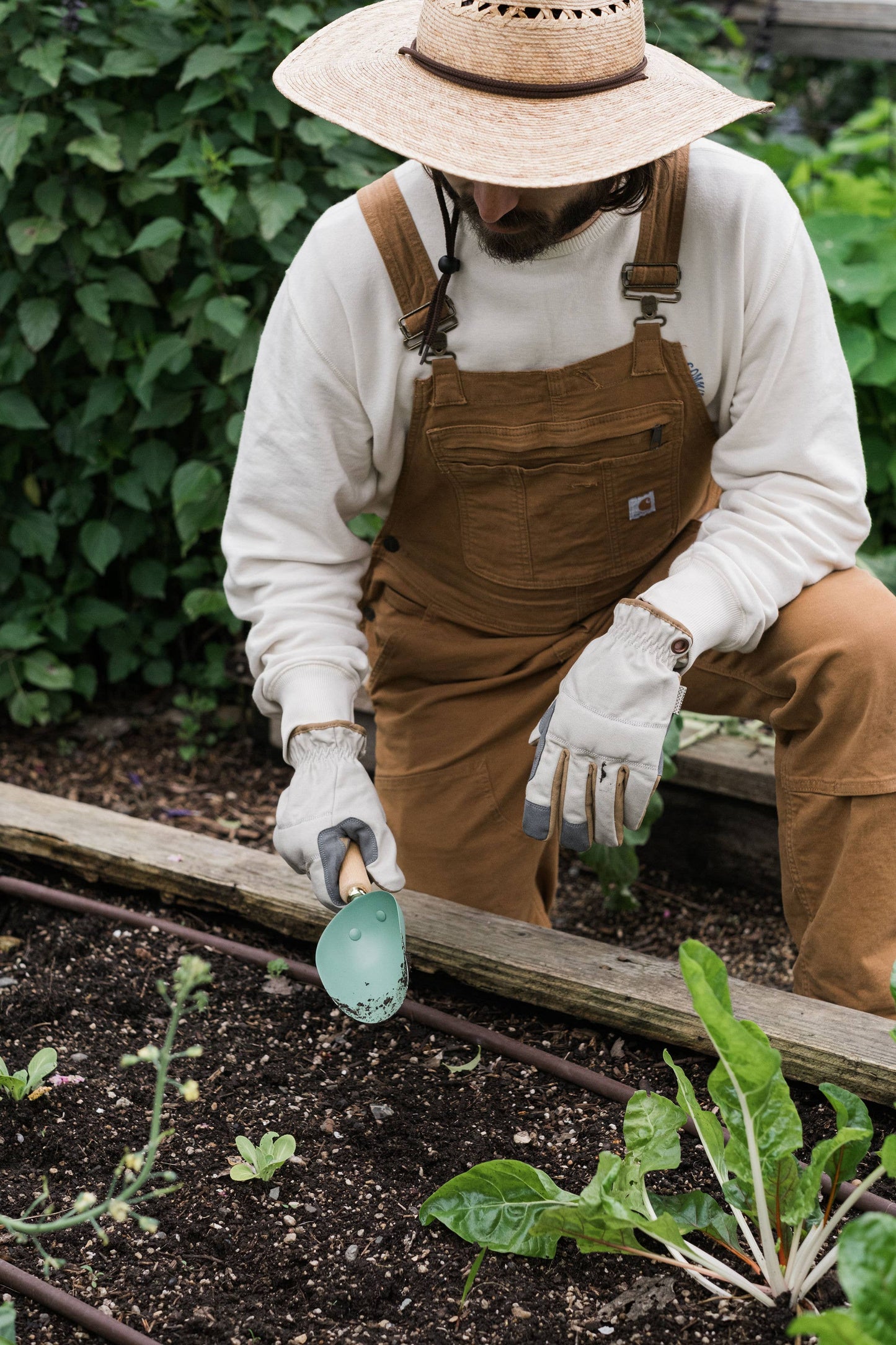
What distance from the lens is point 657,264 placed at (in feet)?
5.90

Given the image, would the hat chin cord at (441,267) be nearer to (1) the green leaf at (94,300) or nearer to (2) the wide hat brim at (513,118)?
(2) the wide hat brim at (513,118)

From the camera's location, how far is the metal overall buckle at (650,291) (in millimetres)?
1796

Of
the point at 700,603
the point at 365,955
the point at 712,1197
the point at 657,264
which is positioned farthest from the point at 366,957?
the point at 657,264

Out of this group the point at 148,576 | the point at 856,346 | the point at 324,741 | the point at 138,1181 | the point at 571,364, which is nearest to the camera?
the point at 138,1181

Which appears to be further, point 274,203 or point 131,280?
point 131,280

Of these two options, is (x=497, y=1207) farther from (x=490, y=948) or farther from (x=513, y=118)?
(x=513, y=118)

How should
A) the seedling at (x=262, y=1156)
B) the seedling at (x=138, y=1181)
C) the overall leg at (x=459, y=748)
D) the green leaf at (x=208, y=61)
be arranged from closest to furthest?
the seedling at (x=138, y=1181), the seedling at (x=262, y=1156), the overall leg at (x=459, y=748), the green leaf at (x=208, y=61)

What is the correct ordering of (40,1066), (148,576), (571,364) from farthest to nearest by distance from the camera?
(148,576) → (571,364) → (40,1066)

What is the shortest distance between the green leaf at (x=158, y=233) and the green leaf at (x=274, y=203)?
0.52 ft

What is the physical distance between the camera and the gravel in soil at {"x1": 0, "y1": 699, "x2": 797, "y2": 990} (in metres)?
2.42

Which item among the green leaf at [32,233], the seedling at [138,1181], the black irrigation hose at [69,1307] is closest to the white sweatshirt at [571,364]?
the seedling at [138,1181]

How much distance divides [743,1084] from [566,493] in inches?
36.6

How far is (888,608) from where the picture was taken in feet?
5.78

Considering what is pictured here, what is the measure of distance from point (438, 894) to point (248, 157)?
1.43 meters
